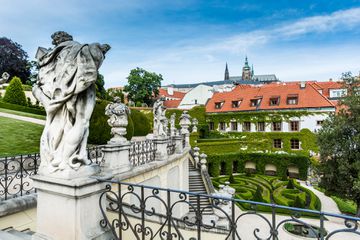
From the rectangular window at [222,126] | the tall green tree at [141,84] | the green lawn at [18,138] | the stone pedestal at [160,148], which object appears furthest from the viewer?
the tall green tree at [141,84]

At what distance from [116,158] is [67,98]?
352cm

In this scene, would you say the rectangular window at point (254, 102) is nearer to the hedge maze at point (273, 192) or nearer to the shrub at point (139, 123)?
the hedge maze at point (273, 192)

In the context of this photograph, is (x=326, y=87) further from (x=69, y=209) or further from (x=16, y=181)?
(x=69, y=209)

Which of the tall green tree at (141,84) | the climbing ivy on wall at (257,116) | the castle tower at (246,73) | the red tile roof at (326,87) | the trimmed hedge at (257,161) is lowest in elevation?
the trimmed hedge at (257,161)

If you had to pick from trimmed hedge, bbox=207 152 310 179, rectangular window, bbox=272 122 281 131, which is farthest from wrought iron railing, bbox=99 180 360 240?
rectangular window, bbox=272 122 281 131

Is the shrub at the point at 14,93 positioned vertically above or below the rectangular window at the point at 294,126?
above

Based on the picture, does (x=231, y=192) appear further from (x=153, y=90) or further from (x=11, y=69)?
(x=11, y=69)

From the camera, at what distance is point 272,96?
2981 centimetres

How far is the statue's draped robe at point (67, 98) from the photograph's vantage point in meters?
2.66

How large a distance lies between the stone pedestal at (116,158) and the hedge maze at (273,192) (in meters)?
11.9

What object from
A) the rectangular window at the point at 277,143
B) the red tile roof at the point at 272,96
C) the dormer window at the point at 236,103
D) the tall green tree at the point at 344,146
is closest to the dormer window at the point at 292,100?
the red tile roof at the point at 272,96

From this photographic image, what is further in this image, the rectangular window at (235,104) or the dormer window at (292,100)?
the rectangular window at (235,104)

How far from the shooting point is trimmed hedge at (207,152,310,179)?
82.8 ft

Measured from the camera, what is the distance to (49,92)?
2867mm
